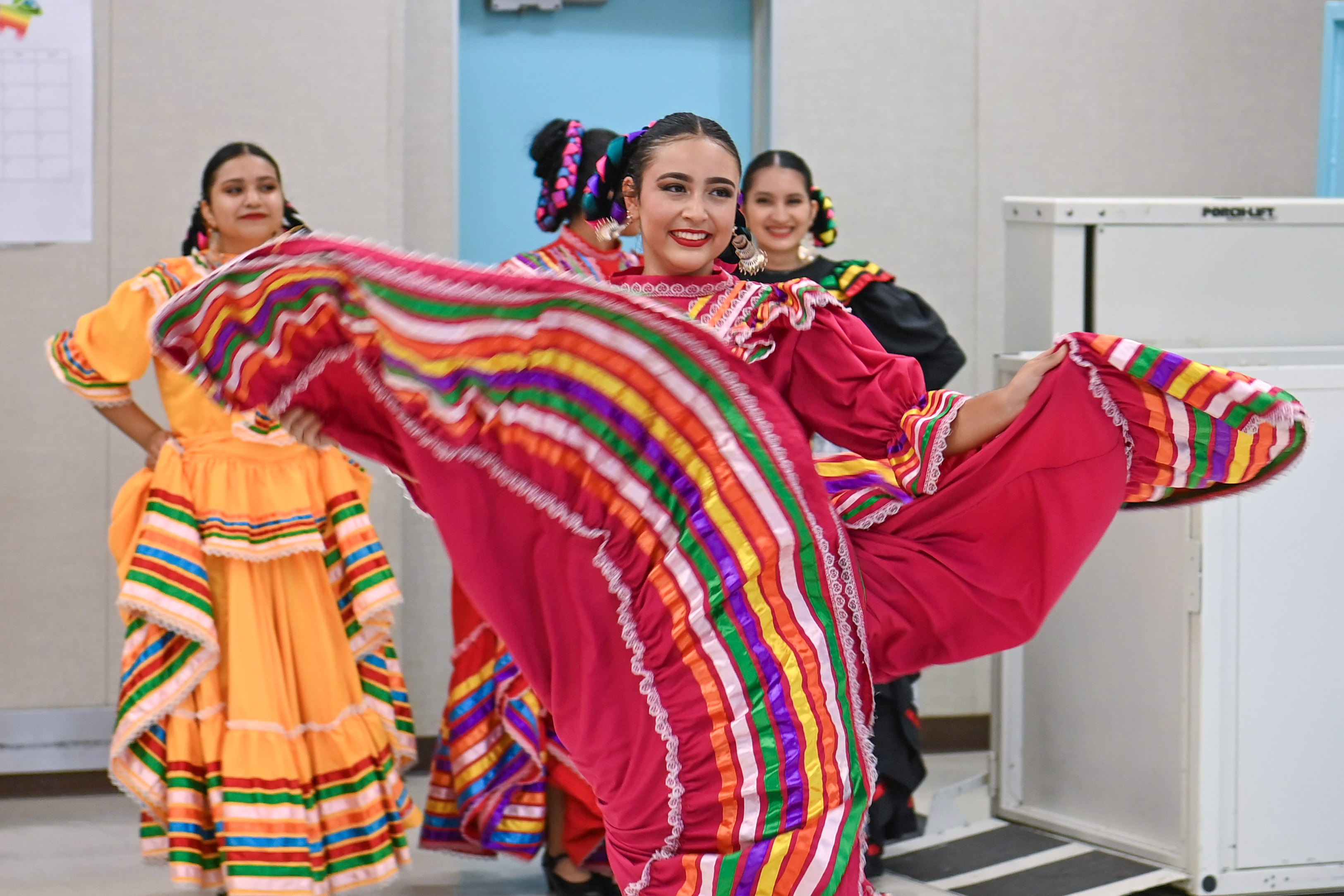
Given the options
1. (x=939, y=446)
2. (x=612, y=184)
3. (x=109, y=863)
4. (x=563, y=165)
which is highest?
(x=563, y=165)

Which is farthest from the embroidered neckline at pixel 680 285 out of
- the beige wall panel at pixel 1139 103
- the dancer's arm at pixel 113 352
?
the beige wall panel at pixel 1139 103

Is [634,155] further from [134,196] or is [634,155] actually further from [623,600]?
[134,196]

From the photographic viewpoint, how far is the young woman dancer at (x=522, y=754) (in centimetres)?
353

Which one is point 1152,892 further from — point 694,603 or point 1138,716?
point 694,603

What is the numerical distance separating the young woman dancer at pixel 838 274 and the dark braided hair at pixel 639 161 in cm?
119

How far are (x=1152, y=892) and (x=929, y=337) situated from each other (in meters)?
1.35

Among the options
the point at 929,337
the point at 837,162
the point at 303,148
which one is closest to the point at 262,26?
the point at 303,148

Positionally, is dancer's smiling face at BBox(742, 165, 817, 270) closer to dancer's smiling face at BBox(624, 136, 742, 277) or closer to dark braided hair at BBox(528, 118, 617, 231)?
dark braided hair at BBox(528, 118, 617, 231)

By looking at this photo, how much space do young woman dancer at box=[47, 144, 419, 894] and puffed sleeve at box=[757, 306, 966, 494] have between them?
152 centimetres

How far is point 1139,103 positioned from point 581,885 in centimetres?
296

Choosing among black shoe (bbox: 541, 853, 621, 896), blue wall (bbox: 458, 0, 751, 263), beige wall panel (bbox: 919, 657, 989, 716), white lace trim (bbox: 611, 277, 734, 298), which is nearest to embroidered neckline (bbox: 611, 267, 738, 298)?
white lace trim (bbox: 611, 277, 734, 298)

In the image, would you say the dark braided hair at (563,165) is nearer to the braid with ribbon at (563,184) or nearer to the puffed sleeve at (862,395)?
the braid with ribbon at (563,184)

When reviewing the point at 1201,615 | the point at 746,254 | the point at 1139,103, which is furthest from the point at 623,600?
the point at 1139,103

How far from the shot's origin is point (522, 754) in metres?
3.56
